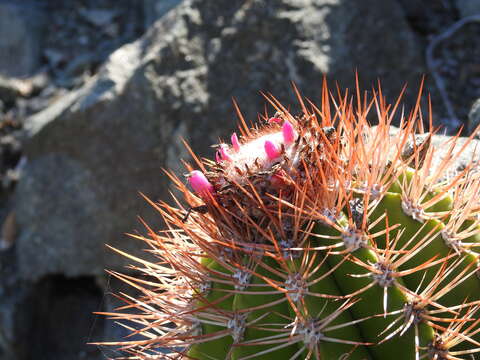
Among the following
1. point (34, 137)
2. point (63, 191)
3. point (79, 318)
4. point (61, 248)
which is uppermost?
point (34, 137)

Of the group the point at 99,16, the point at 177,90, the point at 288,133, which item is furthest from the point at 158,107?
the point at 99,16

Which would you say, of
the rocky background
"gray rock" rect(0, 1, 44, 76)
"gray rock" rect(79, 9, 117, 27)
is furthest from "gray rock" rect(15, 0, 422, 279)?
"gray rock" rect(0, 1, 44, 76)

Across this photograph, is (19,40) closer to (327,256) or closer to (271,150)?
(271,150)

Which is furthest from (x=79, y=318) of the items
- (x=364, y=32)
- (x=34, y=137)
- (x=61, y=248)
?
(x=364, y=32)

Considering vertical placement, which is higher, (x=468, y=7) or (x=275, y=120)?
(x=275, y=120)

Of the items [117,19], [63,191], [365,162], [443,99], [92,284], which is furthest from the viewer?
[117,19]

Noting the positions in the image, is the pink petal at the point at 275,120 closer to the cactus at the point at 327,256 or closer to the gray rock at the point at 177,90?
the cactus at the point at 327,256

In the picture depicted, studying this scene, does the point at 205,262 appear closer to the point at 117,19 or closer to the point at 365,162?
the point at 365,162

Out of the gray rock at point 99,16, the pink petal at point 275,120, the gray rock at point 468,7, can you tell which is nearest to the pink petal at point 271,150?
the pink petal at point 275,120
